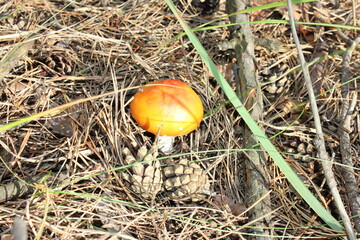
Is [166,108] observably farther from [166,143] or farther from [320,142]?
[320,142]

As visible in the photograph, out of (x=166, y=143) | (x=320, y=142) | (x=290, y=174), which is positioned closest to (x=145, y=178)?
(x=166, y=143)

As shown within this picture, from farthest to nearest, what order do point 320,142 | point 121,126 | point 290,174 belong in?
point 121,126, point 320,142, point 290,174

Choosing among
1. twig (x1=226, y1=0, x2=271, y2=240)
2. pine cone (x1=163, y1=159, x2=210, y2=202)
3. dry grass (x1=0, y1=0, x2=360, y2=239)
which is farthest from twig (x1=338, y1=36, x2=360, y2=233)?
pine cone (x1=163, y1=159, x2=210, y2=202)

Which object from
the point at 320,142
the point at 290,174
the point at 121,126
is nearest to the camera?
the point at 290,174

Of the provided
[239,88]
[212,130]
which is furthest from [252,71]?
[212,130]

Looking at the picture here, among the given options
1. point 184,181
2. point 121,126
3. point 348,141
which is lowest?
point 348,141

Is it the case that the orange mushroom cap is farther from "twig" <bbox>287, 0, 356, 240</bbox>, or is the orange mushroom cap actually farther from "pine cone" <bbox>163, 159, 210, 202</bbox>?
"twig" <bbox>287, 0, 356, 240</bbox>

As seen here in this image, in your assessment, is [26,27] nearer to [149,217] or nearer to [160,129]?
[160,129]
